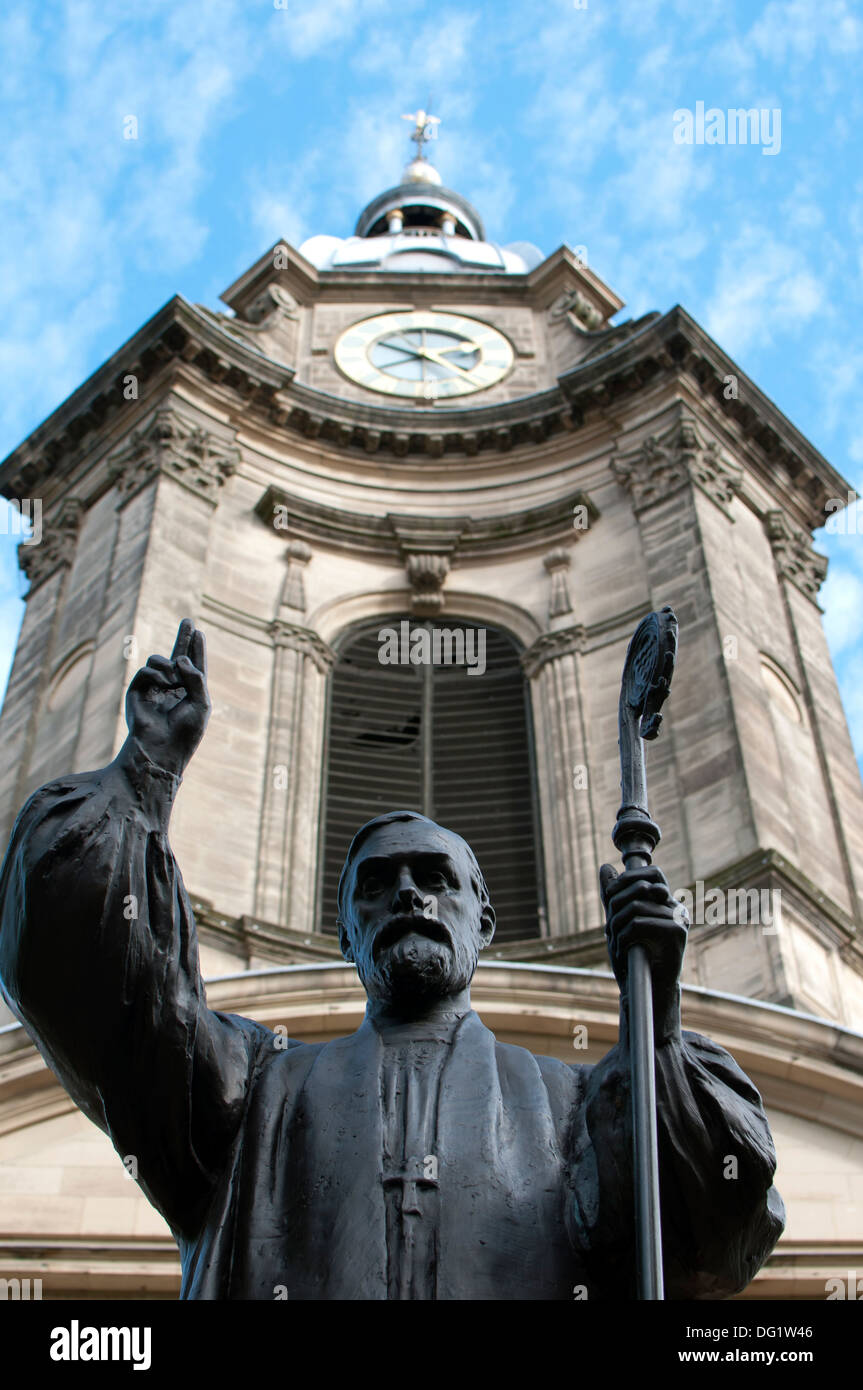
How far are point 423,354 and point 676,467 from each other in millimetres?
8338

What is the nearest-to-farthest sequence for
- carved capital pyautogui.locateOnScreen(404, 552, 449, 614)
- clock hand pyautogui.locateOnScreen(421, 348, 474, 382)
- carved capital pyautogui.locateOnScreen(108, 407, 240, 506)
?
carved capital pyautogui.locateOnScreen(108, 407, 240, 506) < carved capital pyautogui.locateOnScreen(404, 552, 449, 614) < clock hand pyautogui.locateOnScreen(421, 348, 474, 382)

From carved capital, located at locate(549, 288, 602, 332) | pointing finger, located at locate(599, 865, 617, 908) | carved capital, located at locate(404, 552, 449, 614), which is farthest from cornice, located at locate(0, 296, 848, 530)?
pointing finger, located at locate(599, 865, 617, 908)

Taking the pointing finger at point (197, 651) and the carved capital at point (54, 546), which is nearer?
the pointing finger at point (197, 651)

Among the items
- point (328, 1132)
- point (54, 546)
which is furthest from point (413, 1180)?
point (54, 546)

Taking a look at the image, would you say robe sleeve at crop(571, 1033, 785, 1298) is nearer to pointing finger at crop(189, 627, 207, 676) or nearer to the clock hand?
pointing finger at crop(189, 627, 207, 676)

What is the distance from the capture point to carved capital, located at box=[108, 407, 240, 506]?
25.2 meters

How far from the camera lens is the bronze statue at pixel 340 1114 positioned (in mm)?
4316

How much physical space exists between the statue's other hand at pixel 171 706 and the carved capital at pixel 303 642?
18882 mm

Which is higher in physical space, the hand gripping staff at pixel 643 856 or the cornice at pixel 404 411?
the cornice at pixel 404 411

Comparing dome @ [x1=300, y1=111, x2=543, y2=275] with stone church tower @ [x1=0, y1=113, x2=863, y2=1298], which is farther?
dome @ [x1=300, y1=111, x2=543, y2=275]

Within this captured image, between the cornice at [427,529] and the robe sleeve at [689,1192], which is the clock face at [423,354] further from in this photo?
the robe sleeve at [689,1192]

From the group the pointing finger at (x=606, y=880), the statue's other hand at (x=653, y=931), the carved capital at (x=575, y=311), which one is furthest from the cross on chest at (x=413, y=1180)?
the carved capital at (x=575, y=311)

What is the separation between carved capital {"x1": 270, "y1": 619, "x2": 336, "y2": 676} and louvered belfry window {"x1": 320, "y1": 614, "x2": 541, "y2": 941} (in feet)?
0.88

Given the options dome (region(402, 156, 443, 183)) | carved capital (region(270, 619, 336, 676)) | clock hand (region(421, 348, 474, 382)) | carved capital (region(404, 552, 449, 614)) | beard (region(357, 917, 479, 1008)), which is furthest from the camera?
dome (region(402, 156, 443, 183))
